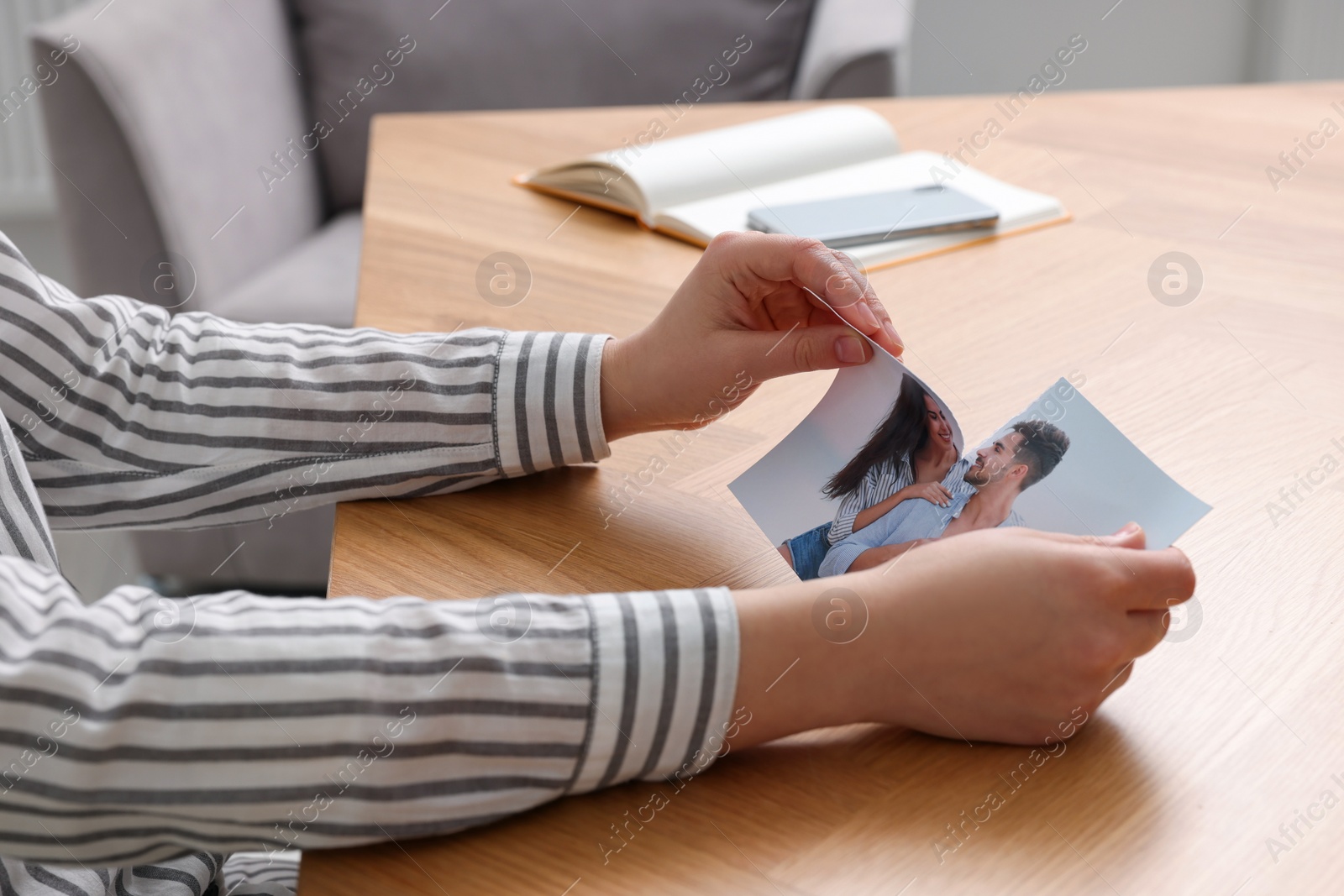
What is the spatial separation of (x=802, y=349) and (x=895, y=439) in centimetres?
11

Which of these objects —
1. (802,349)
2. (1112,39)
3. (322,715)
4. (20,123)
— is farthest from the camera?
(1112,39)

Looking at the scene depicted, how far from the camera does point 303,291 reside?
1571 mm

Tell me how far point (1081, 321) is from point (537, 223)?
488 millimetres

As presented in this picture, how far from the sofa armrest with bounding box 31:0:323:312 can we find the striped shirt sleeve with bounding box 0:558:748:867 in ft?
3.74

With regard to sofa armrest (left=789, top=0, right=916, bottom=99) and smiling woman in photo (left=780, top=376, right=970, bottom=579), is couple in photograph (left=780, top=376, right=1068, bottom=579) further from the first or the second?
sofa armrest (left=789, top=0, right=916, bottom=99)

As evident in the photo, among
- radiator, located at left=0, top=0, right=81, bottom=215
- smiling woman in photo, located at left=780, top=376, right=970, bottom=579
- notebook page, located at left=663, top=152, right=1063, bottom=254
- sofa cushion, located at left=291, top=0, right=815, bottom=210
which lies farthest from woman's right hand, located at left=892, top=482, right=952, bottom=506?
radiator, located at left=0, top=0, right=81, bottom=215

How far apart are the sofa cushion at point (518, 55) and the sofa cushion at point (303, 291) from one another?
276 mm

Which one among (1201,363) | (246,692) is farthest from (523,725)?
(1201,363)

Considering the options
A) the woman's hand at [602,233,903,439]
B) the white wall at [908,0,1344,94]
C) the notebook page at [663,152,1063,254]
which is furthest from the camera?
the white wall at [908,0,1344,94]

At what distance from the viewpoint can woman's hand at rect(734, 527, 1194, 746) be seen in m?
0.48

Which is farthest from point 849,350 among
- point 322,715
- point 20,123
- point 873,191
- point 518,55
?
point 20,123

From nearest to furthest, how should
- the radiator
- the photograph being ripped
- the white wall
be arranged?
the photograph being ripped
the radiator
the white wall

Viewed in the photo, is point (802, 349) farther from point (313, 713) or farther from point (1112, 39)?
point (1112, 39)

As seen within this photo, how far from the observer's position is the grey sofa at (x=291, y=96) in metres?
1.50
